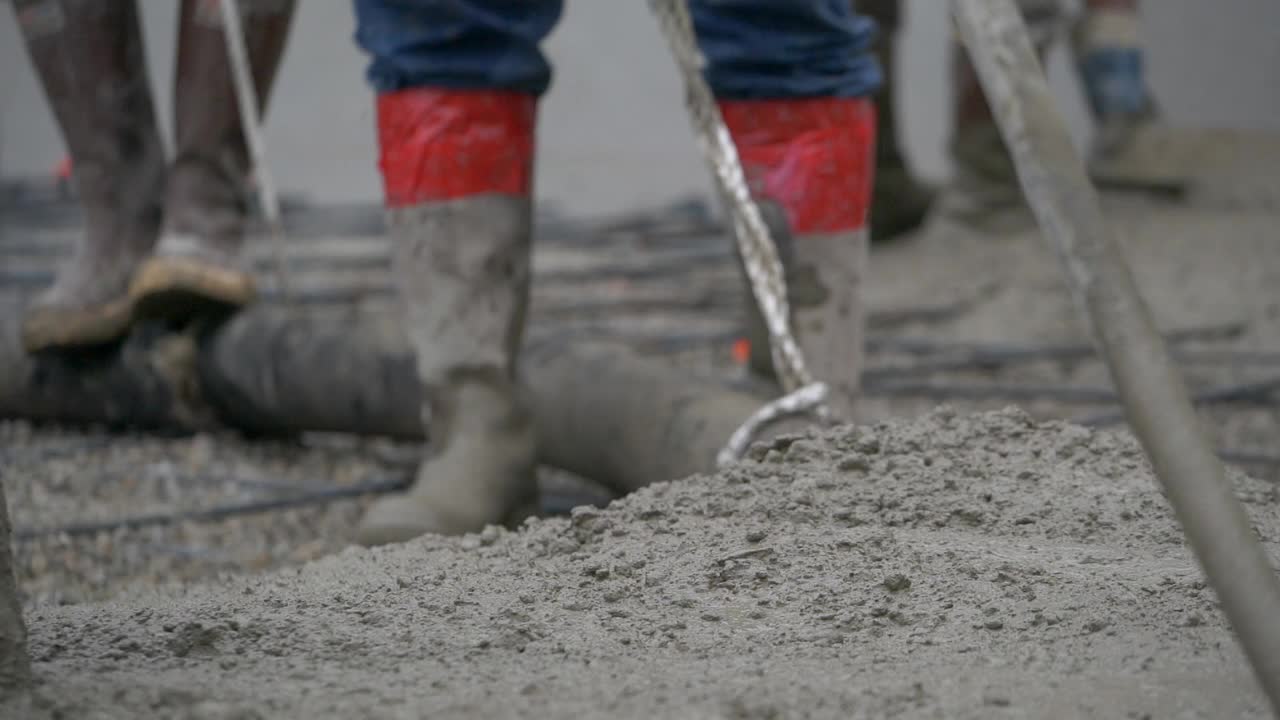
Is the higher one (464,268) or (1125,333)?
(1125,333)

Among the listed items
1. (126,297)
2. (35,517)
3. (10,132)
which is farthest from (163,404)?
(10,132)

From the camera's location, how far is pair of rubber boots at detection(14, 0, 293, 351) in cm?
244

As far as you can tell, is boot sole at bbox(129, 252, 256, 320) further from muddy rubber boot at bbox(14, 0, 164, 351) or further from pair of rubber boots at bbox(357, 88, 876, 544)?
pair of rubber boots at bbox(357, 88, 876, 544)

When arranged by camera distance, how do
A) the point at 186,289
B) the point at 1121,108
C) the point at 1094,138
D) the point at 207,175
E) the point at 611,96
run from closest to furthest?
1. the point at 186,289
2. the point at 207,175
3. the point at 1121,108
4. the point at 1094,138
5. the point at 611,96

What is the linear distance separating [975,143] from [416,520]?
3.22 metres

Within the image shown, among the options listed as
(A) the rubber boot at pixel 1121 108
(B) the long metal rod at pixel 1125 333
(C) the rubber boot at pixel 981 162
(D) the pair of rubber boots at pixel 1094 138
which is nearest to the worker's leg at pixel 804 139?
(B) the long metal rod at pixel 1125 333

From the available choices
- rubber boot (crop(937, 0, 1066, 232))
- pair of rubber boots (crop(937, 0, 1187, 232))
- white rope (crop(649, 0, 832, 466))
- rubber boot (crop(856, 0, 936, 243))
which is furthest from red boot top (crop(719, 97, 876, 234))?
pair of rubber boots (crop(937, 0, 1187, 232))

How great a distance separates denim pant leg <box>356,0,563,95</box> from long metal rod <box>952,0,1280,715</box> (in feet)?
3.00

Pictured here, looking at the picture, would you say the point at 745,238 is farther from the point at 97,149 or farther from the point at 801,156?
the point at 97,149

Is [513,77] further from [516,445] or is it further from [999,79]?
[999,79]

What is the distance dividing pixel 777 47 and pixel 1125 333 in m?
0.98

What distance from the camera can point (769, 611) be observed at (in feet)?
3.67

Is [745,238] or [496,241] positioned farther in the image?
[496,241]

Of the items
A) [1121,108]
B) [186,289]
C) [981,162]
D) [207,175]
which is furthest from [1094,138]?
[186,289]
